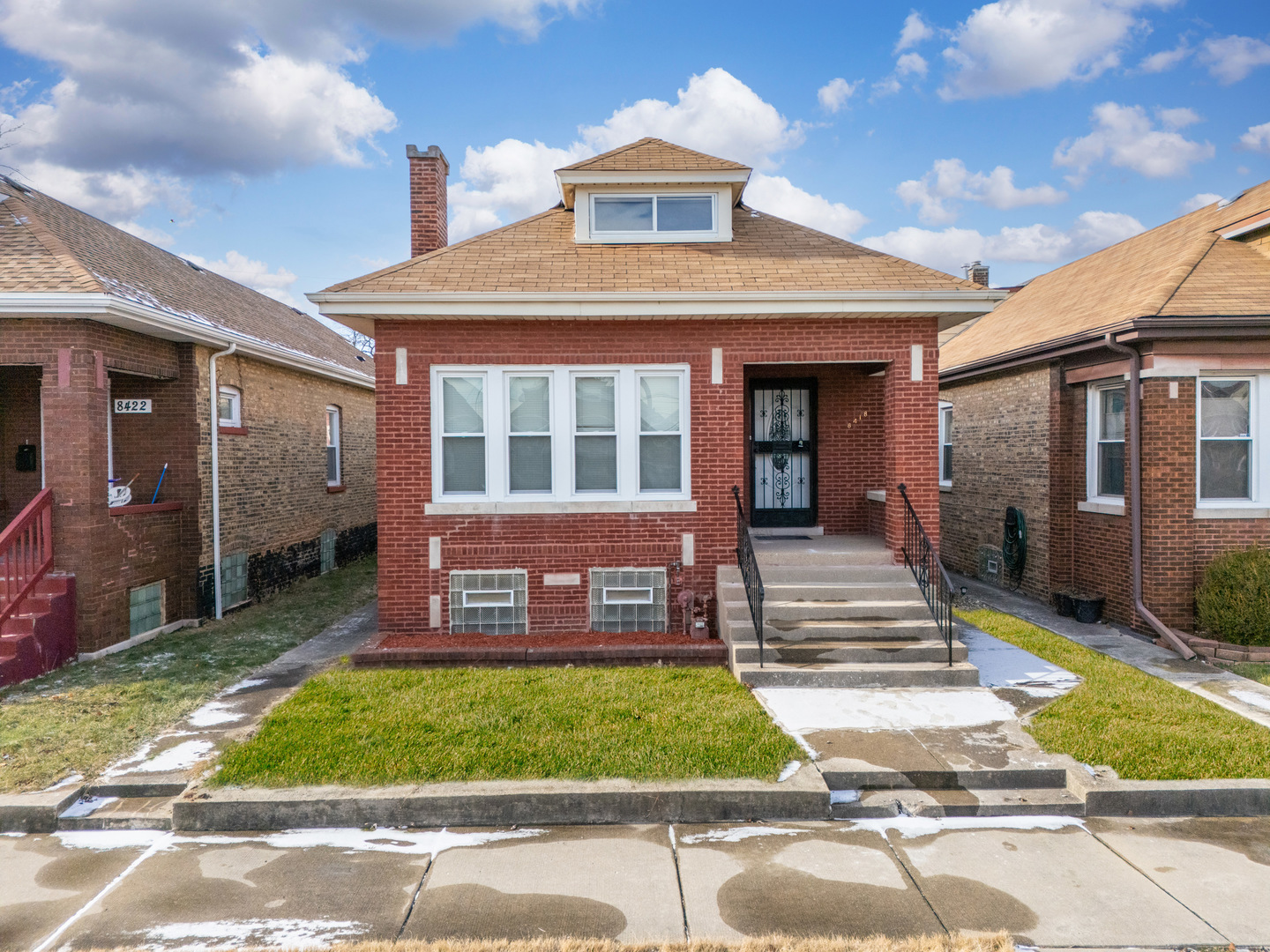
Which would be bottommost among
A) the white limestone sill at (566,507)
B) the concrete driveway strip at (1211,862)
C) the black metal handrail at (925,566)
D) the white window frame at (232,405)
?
the concrete driveway strip at (1211,862)

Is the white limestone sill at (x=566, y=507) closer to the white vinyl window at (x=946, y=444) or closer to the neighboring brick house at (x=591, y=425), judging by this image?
the neighboring brick house at (x=591, y=425)

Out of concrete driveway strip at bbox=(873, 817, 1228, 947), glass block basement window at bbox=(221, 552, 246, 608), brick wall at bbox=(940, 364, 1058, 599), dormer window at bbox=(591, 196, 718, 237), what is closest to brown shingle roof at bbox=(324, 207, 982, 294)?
dormer window at bbox=(591, 196, 718, 237)

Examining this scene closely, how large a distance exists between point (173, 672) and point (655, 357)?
631 centimetres

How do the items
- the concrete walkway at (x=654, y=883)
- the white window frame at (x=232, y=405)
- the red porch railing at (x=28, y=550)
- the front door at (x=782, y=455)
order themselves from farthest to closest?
the white window frame at (x=232, y=405) → the front door at (x=782, y=455) → the red porch railing at (x=28, y=550) → the concrete walkway at (x=654, y=883)

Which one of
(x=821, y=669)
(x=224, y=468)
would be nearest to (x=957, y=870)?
(x=821, y=669)

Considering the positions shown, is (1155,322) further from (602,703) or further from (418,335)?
(418,335)

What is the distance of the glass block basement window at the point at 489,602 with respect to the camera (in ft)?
29.0

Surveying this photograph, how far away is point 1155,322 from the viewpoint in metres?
8.58

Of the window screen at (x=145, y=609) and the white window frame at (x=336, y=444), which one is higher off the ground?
the white window frame at (x=336, y=444)

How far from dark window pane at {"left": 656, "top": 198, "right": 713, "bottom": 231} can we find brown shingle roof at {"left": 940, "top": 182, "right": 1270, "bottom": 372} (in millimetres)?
5151

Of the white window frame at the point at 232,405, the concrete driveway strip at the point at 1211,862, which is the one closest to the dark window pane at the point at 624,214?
the white window frame at the point at 232,405

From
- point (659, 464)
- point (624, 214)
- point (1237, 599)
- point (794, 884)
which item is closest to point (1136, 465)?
point (1237, 599)

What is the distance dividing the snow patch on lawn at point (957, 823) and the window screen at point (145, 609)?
8.78 m

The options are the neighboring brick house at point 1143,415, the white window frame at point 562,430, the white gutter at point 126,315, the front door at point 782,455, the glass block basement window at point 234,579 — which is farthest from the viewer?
the glass block basement window at point 234,579
